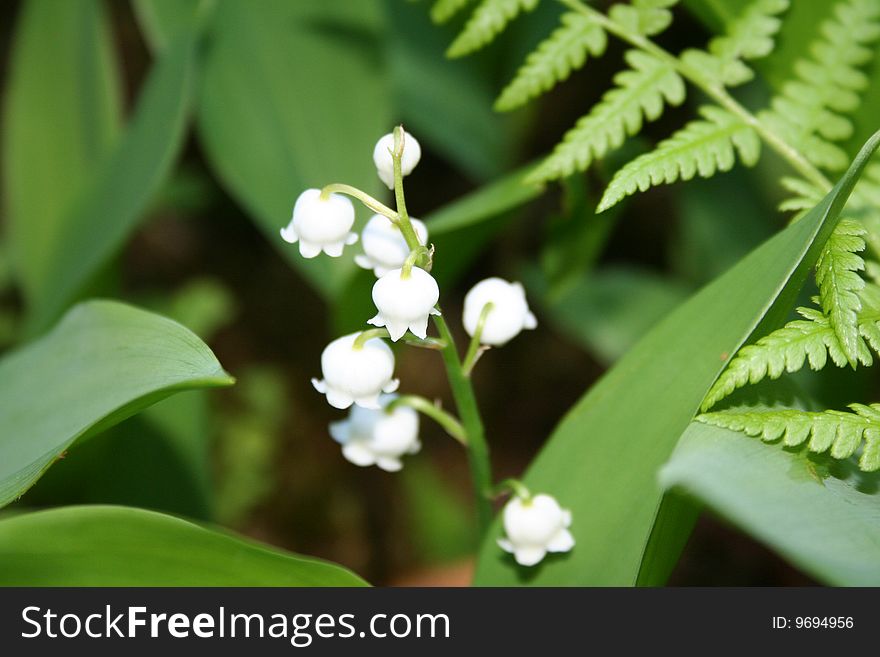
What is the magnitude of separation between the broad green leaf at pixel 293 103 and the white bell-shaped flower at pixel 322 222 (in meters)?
0.49

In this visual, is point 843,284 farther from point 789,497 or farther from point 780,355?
point 789,497

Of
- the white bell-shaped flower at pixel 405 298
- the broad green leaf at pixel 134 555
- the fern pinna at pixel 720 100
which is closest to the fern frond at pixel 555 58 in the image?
the fern pinna at pixel 720 100

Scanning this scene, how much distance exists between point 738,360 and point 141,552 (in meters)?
0.43

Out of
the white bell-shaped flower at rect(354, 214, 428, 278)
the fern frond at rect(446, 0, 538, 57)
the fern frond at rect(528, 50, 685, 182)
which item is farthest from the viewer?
the fern frond at rect(446, 0, 538, 57)

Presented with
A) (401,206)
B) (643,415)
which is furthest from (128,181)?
(643,415)

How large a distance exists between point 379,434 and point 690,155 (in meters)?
0.35

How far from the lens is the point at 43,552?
1.99 feet

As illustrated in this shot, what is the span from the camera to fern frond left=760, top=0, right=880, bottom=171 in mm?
844

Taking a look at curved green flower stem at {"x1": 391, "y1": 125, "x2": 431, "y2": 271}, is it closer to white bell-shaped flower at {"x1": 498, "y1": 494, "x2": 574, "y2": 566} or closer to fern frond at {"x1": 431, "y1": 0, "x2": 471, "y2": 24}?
white bell-shaped flower at {"x1": 498, "y1": 494, "x2": 574, "y2": 566}

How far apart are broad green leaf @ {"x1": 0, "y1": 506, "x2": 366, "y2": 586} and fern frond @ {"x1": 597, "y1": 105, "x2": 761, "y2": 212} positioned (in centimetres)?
35

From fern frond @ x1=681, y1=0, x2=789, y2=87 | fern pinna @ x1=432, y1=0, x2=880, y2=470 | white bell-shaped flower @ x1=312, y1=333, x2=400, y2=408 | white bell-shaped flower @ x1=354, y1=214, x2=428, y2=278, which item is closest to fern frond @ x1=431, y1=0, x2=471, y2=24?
fern pinna @ x1=432, y1=0, x2=880, y2=470

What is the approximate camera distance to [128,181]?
3.08 ft

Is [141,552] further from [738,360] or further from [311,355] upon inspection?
[311,355]

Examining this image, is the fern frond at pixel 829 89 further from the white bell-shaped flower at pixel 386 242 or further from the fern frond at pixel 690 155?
the white bell-shaped flower at pixel 386 242
